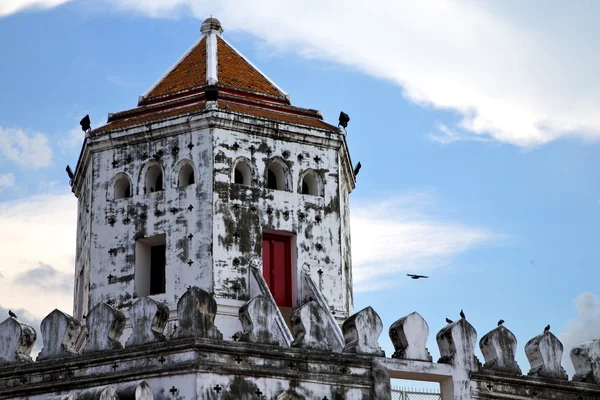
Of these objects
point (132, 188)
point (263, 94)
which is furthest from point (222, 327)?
point (263, 94)

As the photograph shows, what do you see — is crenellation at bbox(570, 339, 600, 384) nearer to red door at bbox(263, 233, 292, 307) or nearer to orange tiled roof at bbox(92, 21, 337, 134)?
red door at bbox(263, 233, 292, 307)

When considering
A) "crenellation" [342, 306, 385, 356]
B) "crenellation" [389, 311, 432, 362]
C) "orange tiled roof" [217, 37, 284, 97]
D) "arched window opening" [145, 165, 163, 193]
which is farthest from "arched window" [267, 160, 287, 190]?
"crenellation" [389, 311, 432, 362]

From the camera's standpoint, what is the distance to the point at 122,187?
76.6 feet

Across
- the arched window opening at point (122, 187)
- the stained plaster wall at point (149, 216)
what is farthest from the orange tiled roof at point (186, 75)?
the arched window opening at point (122, 187)

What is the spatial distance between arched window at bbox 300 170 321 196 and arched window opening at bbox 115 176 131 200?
11.5ft

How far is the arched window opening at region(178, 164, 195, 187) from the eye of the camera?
22797 mm

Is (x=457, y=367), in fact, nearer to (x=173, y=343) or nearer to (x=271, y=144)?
(x=173, y=343)

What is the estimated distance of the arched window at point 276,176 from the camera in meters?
23.2

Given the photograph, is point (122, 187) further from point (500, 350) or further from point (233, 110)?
point (500, 350)

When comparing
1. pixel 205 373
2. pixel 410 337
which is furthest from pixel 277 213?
pixel 205 373

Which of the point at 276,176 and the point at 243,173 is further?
the point at 276,176

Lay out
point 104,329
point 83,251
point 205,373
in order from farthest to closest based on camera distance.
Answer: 1. point 83,251
2. point 104,329
3. point 205,373

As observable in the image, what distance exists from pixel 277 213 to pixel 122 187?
3.22 metres

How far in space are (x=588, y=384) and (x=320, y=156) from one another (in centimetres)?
725
